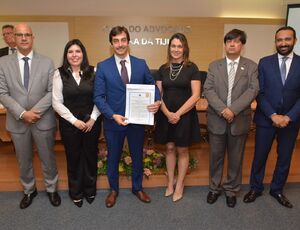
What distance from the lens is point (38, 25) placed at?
5117 mm

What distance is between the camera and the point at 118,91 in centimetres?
248

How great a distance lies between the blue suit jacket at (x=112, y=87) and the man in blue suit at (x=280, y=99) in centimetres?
98

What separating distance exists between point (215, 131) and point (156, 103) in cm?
61

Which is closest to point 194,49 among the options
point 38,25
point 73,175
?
point 38,25

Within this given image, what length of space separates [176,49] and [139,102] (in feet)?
1.84

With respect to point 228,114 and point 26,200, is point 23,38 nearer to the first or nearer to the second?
point 26,200

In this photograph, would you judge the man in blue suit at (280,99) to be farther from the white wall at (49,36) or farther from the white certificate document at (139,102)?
the white wall at (49,36)

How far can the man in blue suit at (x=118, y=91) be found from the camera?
2428mm

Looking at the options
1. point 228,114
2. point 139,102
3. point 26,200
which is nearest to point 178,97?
point 139,102

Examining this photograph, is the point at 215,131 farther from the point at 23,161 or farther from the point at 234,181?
the point at 23,161

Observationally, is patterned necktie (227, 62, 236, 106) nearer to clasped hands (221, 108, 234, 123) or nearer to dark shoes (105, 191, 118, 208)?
clasped hands (221, 108, 234, 123)

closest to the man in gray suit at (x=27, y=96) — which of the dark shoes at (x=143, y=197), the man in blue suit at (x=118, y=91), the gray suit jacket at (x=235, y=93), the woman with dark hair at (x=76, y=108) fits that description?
the woman with dark hair at (x=76, y=108)

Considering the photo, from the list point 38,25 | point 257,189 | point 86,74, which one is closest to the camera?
point 86,74

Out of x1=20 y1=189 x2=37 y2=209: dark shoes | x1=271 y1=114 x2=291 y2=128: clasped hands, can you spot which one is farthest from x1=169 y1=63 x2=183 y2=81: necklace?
x1=20 y1=189 x2=37 y2=209: dark shoes
